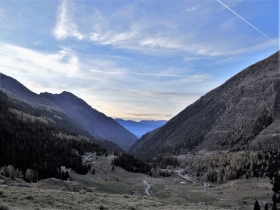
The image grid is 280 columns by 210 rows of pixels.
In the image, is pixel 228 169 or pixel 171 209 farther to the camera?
pixel 228 169

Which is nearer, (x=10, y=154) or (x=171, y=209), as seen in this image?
(x=171, y=209)

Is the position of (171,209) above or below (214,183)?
above

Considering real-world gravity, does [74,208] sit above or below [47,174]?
above

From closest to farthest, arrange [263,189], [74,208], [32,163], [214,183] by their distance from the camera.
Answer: [74,208] → [263,189] → [32,163] → [214,183]

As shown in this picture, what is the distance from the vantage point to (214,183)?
177125mm

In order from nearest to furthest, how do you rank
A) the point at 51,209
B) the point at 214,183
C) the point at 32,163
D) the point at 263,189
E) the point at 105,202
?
the point at 51,209, the point at 105,202, the point at 263,189, the point at 32,163, the point at 214,183

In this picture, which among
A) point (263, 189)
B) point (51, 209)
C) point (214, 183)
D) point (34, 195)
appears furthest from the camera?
point (214, 183)

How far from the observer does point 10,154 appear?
536ft

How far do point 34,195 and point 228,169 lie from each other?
→ 171896 millimetres

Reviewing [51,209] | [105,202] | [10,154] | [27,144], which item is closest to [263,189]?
[105,202]

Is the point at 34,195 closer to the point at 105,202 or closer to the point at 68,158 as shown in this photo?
the point at 105,202

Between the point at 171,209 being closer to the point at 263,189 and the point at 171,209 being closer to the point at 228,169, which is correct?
the point at 263,189

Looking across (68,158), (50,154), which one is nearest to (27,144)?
(50,154)

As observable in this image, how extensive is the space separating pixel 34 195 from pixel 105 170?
16992 centimetres
